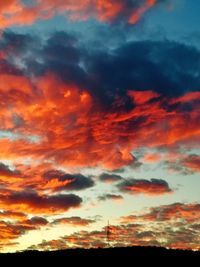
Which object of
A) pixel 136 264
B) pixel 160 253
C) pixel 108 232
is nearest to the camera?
pixel 136 264

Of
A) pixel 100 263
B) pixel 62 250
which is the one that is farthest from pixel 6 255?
pixel 100 263

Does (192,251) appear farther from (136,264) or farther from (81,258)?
(81,258)

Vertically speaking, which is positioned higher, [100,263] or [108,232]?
[108,232]

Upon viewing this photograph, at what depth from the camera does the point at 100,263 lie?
5353cm

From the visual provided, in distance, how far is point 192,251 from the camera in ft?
190

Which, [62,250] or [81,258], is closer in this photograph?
[81,258]

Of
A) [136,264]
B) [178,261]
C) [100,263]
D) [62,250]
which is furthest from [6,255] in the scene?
[178,261]

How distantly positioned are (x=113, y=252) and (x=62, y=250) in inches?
233

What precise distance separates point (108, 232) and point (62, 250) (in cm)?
547

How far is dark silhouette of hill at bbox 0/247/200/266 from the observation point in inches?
2130

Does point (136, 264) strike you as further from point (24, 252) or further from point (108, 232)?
point (24, 252)

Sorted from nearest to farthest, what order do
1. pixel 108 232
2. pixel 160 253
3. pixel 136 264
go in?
pixel 136 264 → pixel 160 253 → pixel 108 232

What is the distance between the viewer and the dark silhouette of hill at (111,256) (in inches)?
2130

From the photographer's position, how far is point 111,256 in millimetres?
55469
